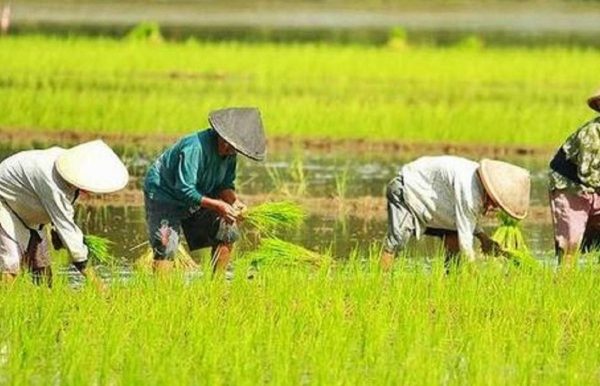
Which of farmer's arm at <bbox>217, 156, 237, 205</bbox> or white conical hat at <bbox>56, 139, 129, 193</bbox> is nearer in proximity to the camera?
white conical hat at <bbox>56, 139, 129, 193</bbox>

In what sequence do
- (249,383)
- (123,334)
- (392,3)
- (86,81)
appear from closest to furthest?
(249,383) < (123,334) < (86,81) < (392,3)

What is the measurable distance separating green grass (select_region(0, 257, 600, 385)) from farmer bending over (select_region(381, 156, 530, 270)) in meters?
0.23

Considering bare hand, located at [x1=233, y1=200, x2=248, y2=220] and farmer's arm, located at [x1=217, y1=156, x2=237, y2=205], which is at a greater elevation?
farmer's arm, located at [x1=217, y1=156, x2=237, y2=205]

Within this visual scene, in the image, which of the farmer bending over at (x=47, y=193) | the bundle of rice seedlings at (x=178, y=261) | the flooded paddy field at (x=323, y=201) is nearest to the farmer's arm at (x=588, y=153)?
the flooded paddy field at (x=323, y=201)

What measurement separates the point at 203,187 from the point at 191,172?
0.15 metres

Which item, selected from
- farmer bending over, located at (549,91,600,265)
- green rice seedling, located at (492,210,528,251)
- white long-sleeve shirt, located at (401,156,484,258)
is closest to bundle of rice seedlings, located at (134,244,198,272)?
white long-sleeve shirt, located at (401,156,484,258)

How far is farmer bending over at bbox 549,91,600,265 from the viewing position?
8656mm

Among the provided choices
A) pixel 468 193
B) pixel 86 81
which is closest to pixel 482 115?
pixel 86 81

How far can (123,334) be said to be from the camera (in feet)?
21.6

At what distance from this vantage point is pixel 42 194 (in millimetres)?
7348

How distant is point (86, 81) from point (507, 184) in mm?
12140

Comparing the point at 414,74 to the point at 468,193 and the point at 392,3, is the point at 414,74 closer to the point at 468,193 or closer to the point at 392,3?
the point at 468,193

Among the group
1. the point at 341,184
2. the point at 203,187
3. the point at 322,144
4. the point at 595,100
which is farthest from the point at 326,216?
the point at 322,144

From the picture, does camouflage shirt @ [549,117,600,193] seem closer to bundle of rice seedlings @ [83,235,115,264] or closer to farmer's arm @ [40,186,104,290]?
bundle of rice seedlings @ [83,235,115,264]
